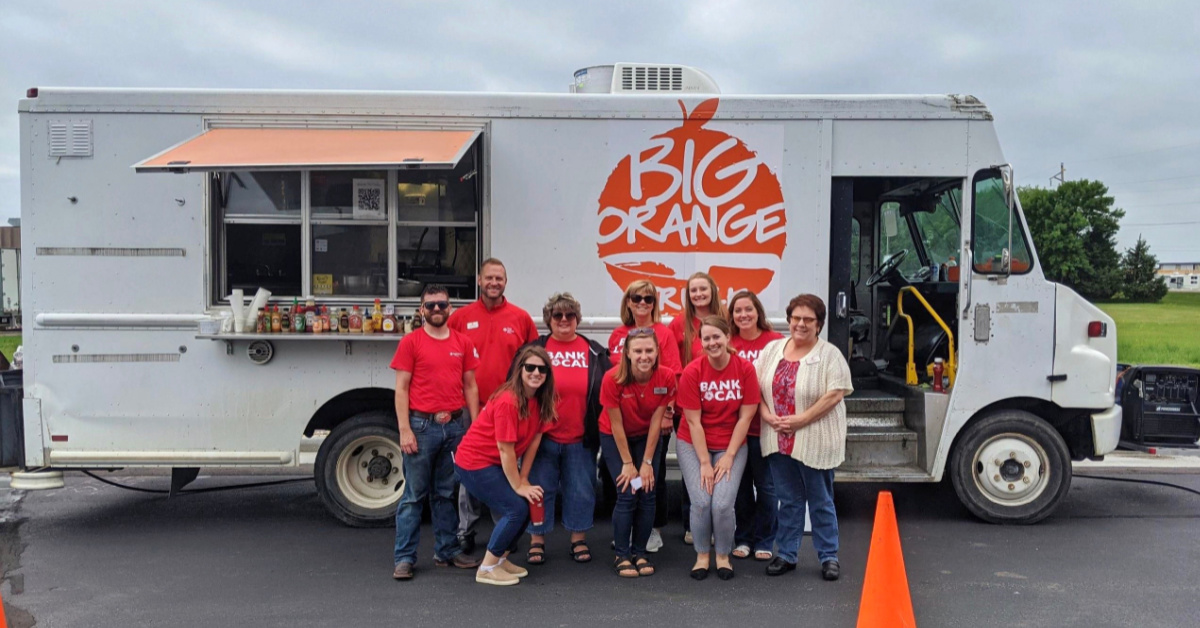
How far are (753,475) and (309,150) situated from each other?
342cm

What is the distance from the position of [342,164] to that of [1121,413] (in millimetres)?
5601

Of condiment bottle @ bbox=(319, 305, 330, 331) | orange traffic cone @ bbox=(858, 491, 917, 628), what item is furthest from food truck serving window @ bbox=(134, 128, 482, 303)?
orange traffic cone @ bbox=(858, 491, 917, 628)

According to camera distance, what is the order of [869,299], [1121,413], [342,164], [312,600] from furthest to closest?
1. [869,299]
2. [1121,413]
3. [342,164]
4. [312,600]

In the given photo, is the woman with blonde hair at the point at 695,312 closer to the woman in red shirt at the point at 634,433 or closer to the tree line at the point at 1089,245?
the woman in red shirt at the point at 634,433

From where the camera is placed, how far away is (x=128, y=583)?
17.0 feet

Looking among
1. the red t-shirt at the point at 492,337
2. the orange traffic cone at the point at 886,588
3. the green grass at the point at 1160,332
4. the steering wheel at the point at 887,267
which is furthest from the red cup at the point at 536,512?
the green grass at the point at 1160,332

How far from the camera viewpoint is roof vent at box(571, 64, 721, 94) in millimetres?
6535

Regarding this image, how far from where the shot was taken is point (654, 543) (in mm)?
5730

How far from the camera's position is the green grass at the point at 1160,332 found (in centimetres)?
1678

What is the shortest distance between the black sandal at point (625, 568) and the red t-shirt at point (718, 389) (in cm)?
99

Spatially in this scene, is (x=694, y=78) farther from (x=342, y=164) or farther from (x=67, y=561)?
(x=67, y=561)

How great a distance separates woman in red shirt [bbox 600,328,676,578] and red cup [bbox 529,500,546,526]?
434 millimetres

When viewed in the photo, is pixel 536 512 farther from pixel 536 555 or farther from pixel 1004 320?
pixel 1004 320

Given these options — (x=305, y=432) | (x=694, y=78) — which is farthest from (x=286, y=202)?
(x=694, y=78)
